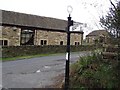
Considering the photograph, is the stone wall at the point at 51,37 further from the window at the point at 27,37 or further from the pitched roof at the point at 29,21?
the pitched roof at the point at 29,21

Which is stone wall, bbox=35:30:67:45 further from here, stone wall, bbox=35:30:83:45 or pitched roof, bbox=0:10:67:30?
pitched roof, bbox=0:10:67:30

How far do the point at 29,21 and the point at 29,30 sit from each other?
2.04m

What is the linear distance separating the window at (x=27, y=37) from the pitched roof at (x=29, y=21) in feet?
3.70

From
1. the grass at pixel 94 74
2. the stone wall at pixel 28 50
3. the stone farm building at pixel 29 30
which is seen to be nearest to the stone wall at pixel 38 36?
the stone farm building at pixel 29 30

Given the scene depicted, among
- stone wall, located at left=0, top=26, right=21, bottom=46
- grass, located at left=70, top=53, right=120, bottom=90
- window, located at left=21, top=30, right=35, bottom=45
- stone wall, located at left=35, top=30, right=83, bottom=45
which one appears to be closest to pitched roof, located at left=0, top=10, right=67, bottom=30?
stone wall, located at left=0, top=26, right=21, bottom=46

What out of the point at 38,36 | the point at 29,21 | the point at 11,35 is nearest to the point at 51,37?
the point at 38,36

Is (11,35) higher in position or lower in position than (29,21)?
lower

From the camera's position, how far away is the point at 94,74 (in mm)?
8922

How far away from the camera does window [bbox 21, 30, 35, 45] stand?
36.5 meters

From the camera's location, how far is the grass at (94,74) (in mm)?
8289

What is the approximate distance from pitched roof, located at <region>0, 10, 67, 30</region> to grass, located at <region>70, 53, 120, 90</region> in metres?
25.4

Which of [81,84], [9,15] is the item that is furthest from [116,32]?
[9,15]

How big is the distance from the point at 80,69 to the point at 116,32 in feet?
7.86

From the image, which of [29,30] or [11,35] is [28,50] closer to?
[11,35]
